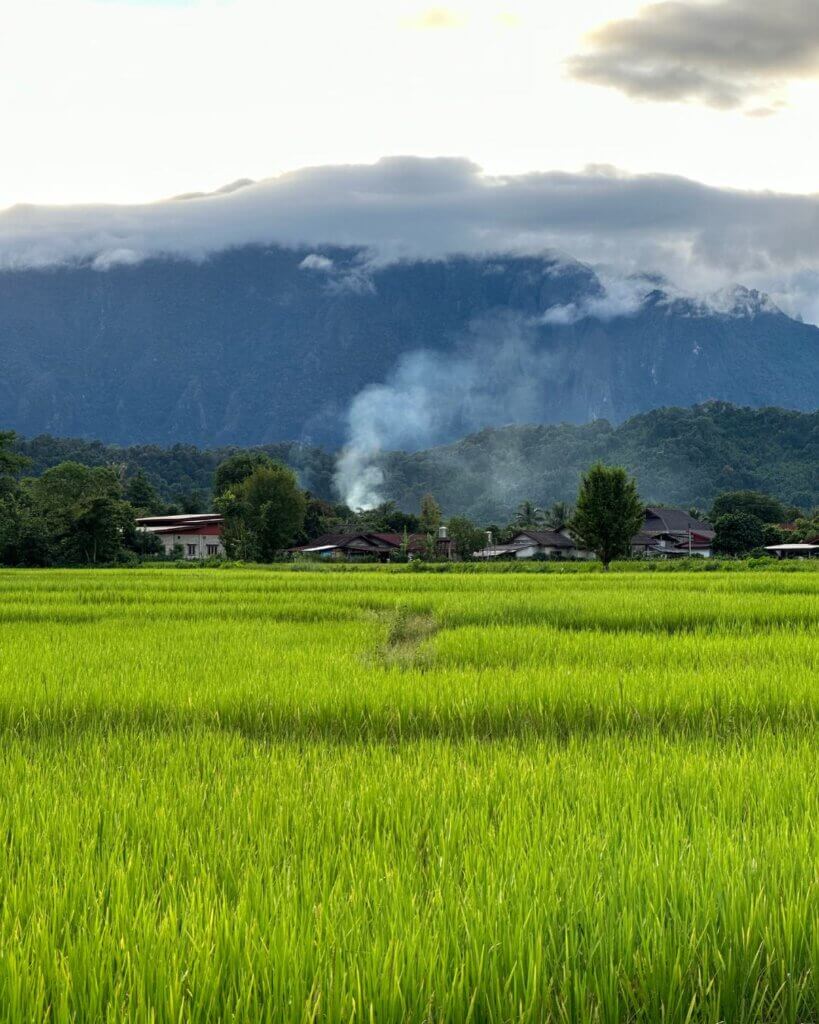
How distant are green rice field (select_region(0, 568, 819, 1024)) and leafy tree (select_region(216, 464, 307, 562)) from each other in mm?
64182

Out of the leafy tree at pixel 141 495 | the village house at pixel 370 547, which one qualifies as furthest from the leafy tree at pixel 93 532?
the leafy tree at pixel 141 495

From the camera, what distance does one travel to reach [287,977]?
2.41 meters

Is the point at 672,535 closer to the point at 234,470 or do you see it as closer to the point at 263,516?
the point at 234,470

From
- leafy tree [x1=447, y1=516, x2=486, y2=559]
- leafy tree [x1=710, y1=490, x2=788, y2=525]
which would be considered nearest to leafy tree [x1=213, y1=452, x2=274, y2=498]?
leafy tree [x1=447, y1=516, x2=486, y2=559]

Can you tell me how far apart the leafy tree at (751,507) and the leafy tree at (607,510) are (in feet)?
185

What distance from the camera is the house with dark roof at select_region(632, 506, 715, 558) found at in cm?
10350

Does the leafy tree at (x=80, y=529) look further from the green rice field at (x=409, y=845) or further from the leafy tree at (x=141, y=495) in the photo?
the leafy tree at (x=141, y=495)

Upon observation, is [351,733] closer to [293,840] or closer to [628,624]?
[293,840]

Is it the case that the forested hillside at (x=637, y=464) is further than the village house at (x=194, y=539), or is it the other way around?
the forested hillside at (x=637, y=464)

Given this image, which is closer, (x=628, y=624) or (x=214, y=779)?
(x=214, y=779)

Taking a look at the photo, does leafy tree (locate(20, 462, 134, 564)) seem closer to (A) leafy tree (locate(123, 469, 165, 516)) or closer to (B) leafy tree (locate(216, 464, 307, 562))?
(B) leafy tree (locate(216, 464, 307, 562))

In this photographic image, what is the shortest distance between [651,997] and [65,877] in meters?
1.91

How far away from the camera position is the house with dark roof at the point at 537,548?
100875 millimetres

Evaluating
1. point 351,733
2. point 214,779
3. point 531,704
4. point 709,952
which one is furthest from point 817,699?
point 709,952
